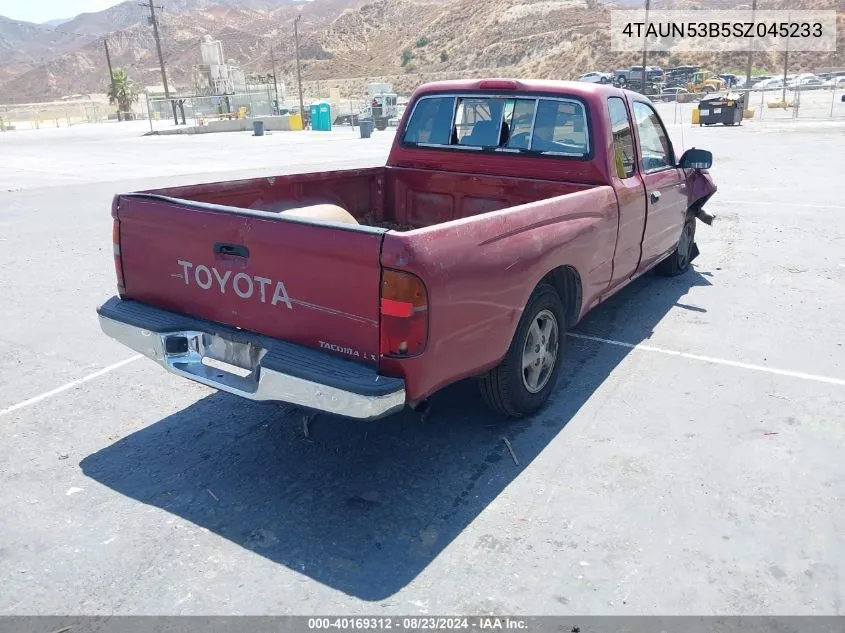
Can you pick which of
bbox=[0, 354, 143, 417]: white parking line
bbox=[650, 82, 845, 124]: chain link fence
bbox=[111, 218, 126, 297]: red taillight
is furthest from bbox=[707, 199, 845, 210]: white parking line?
bbox=[650, 82, 845, 124]: chain link fence

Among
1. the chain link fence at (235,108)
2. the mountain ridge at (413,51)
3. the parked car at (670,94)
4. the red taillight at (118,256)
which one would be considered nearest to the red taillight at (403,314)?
the red taillight at (118,256)

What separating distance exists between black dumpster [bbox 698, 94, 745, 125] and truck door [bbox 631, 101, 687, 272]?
2757cm

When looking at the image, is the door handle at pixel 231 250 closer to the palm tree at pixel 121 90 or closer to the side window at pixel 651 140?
the side window at pixel 651 140

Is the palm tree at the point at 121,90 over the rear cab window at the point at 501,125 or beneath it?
over

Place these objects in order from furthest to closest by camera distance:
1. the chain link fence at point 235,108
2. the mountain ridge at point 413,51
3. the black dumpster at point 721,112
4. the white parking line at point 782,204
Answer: the mountain ridge at point 413,51 → the chain link fence at point 235,108 → the black dumpster at point 721,112 → the white parking line at point 782,204

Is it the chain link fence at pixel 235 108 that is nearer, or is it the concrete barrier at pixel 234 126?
the concrete barrier at pixel 234 126

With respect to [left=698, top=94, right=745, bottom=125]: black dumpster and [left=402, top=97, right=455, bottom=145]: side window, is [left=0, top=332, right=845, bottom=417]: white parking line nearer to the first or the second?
[left=402, top=97, right=455, bottom=145]: side window

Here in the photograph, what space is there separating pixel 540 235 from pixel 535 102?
1.66 metres

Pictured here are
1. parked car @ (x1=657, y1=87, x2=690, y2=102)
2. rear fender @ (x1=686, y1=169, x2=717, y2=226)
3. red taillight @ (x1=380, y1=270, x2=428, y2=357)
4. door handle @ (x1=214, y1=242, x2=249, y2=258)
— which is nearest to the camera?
red taillight @ (x1=380, y1=270, x2=428, y2=357)

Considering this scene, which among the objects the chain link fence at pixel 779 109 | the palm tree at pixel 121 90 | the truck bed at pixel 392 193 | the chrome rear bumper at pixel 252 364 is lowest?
the chain link fence at pixel 779 109

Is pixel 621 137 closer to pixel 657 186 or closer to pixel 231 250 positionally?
pixel 657 186

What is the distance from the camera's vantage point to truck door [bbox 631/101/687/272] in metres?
5.41

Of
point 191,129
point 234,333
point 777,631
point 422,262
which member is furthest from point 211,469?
point 191,129

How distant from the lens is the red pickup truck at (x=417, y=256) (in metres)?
3.10
